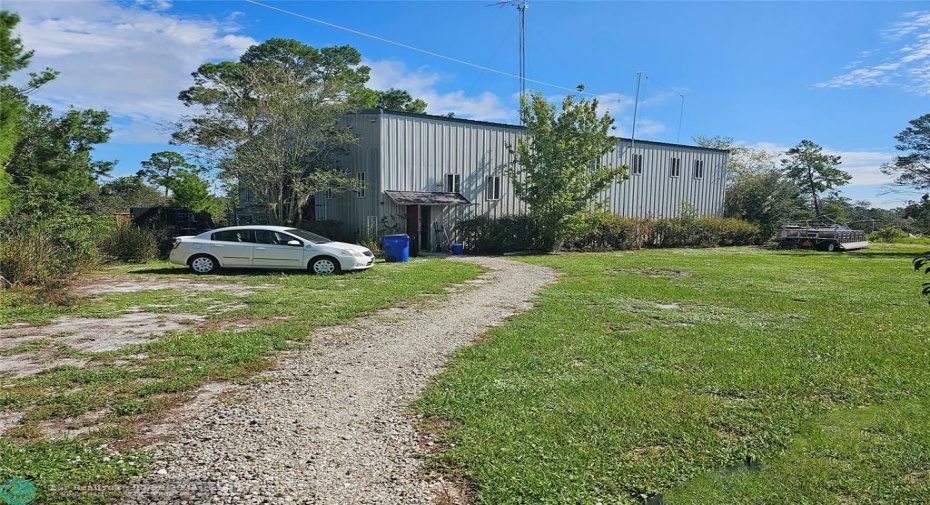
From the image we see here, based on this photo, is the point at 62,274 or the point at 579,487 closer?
the point at 579,487

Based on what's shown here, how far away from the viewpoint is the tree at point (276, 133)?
59.5 feet

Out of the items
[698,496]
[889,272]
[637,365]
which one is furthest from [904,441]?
[889,272]

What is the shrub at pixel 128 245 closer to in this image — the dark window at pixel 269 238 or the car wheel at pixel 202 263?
the car wheel at pixel 202 263

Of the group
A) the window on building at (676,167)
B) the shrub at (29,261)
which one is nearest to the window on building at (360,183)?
the shrub at (29,261)

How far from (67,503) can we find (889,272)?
63.6ft

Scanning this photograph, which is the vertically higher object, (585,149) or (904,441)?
(585,149)

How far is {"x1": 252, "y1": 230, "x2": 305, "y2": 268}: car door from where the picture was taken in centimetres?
1308

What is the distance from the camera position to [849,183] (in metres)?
43.4

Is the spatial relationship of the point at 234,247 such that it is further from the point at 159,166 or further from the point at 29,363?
the point at 159,166

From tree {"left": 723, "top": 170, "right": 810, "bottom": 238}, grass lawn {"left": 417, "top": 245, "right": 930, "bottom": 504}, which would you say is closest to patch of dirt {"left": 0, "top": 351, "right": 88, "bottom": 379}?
grass lawn {"left": 417, "top": 245, "right": 930, "bottom": 504}

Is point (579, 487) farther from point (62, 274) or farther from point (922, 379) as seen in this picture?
point (62, 274)

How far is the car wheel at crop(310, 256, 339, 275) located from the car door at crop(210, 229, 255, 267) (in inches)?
66.3

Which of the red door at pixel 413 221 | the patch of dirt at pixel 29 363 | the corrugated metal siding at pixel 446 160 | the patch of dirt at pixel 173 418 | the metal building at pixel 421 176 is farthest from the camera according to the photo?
the red door at pixel 413 221

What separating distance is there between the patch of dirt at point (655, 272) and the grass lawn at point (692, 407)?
527 cm
